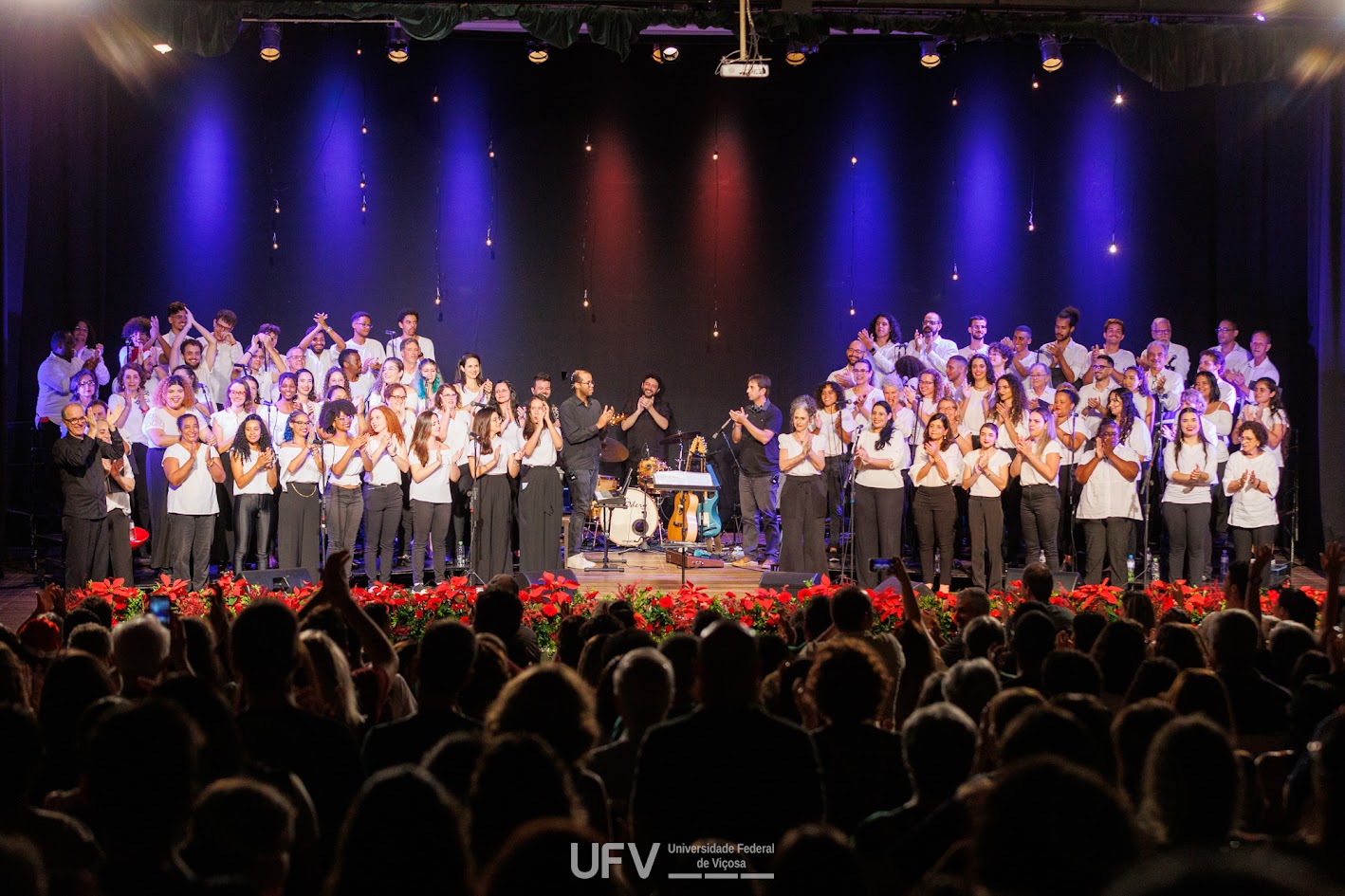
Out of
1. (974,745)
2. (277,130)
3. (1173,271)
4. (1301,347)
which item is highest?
(277,130)

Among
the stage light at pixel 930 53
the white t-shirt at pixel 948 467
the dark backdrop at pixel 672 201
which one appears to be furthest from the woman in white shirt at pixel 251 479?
the stage light at pixel 930 53

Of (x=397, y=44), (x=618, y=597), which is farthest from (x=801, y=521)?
(x=397, y=44)

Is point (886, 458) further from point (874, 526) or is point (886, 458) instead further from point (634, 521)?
point (634, 521)

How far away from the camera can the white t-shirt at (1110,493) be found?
34.9ft

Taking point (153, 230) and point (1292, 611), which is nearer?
point (1292, 611)

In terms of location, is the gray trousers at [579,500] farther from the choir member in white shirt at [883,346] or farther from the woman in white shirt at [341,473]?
the choir member in white shirt at [883,346]

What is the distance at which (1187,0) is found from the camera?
39.2 ft

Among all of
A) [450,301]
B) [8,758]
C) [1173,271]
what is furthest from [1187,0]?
[8,758]

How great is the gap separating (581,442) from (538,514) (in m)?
2.50

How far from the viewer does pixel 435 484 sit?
10.8m

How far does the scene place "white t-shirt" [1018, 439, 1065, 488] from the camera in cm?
1091

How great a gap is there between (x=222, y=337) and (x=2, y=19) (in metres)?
3.43

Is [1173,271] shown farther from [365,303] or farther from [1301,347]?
[365,303]

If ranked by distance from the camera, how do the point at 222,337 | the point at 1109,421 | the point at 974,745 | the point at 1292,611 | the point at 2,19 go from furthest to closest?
the point at 222,337, the point at 2,19, the point at 1109,421, the point at 1292,611, the point at 974,745
